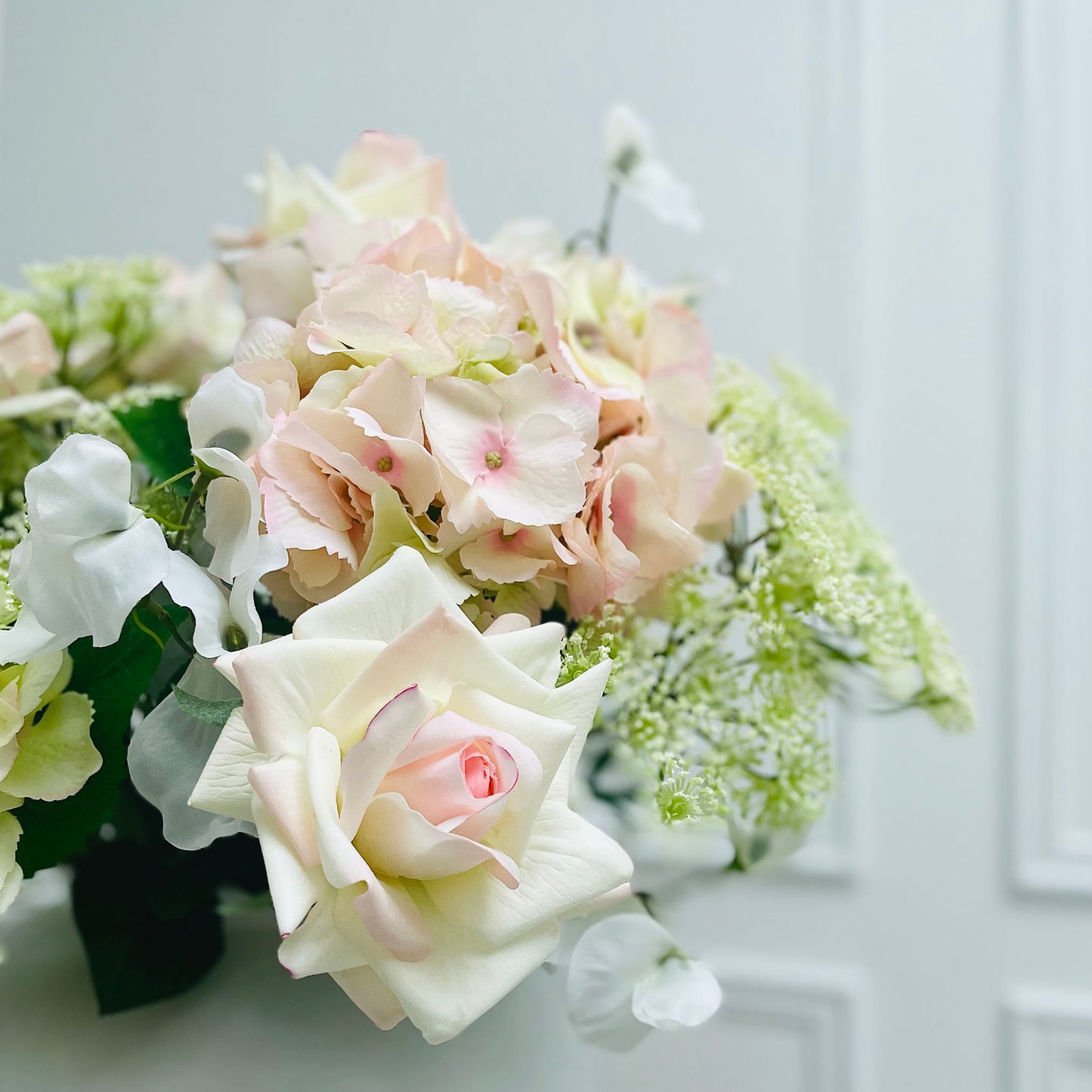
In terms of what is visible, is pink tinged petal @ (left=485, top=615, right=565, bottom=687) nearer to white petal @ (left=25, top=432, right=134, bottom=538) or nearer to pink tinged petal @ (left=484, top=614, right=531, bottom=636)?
pink tinged petal @ (left=484, top=614, right=531, bottom=636)

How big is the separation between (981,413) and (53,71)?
90cm

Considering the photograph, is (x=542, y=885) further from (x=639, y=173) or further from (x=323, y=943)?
(x=639, y=173)

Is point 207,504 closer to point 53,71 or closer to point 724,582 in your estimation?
point 724,582

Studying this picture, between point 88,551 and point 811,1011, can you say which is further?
point 811,1011

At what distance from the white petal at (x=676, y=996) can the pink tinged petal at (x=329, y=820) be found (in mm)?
140

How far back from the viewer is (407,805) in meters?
0.26

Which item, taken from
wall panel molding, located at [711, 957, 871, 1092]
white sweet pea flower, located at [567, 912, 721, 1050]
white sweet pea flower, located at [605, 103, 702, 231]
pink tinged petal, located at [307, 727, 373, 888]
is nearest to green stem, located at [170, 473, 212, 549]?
pink tinged petal, located at [307, 727, 373, 888]

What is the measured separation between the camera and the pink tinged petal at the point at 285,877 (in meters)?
0.24

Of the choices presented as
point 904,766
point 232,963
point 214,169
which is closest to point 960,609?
point 904,766

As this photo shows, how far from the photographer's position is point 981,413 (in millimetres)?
869

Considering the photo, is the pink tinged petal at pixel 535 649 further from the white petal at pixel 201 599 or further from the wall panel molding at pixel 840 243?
the wall panel molding at pixel 840 243

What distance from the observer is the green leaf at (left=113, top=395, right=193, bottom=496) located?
0.44 m

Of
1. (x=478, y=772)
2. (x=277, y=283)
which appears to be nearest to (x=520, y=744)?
(x=478, y=772)

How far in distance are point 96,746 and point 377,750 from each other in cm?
16
